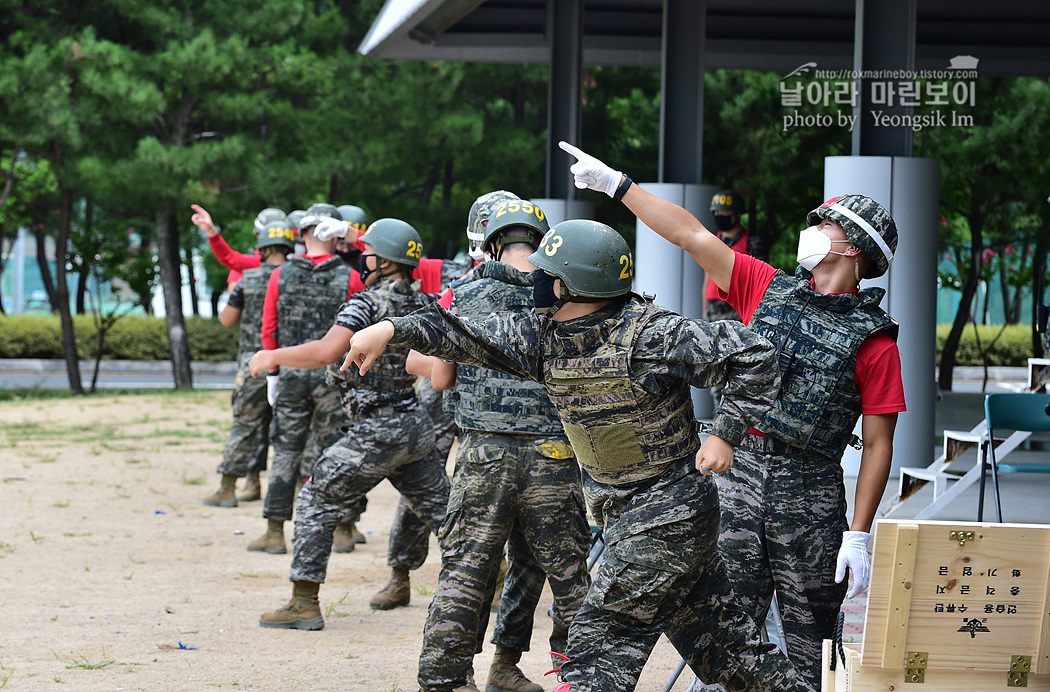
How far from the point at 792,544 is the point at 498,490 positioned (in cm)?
125

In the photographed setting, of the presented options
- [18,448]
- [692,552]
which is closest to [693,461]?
[692,552]

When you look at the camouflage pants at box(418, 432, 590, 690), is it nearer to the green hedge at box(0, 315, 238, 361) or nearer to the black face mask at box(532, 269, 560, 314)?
the black face mask at box(532, 269, 560, 314)

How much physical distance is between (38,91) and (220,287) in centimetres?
1269

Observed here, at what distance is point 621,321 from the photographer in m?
3.78

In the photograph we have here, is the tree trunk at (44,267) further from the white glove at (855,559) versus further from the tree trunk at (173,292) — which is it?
the white glove at (855,559)

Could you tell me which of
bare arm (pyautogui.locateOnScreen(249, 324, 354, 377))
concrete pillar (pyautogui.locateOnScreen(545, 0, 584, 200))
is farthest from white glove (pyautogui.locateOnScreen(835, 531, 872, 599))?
concrete pillar (pyautogui.locateOnScreen(545, 0, 584, 200))

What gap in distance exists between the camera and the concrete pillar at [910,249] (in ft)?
23.1

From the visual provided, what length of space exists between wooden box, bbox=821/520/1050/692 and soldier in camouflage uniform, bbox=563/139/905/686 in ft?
1.38

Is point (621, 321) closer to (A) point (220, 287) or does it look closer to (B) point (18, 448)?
(B) point (18, 448)

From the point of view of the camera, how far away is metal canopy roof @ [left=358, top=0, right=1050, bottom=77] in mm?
13234

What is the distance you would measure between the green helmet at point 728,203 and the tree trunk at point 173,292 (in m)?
12.7

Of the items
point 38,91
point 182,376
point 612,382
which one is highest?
point 38,91

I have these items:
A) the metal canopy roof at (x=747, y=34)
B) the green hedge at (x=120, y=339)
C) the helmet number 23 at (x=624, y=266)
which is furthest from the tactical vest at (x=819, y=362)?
the green hedge at (x=120, y=339)

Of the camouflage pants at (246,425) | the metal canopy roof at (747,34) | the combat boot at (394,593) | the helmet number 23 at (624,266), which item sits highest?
the metal canopy roof at (747,34)
